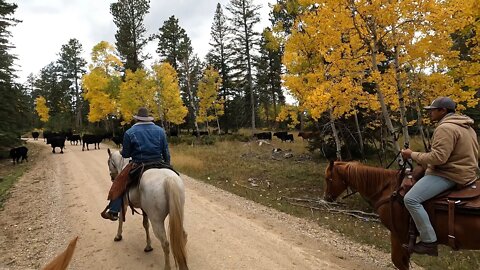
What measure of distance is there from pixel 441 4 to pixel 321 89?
3.90 m

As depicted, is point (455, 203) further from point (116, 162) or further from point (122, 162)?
point (116, 162)

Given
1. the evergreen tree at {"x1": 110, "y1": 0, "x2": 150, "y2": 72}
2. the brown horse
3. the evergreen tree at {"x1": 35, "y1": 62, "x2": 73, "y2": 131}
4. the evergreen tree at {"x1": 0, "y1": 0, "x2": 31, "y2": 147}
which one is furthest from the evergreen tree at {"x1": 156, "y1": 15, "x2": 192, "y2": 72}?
the brown horse

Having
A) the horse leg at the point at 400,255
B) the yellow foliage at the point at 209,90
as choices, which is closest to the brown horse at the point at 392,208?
the horse leg at the point at 400,255

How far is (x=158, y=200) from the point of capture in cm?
547

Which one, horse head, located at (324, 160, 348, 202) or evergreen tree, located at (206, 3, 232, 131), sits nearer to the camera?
horse head, located at (324, 160, 348, 202)

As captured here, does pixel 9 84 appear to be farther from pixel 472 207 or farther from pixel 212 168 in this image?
pixel 472 207

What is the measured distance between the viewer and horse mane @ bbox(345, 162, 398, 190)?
570cm

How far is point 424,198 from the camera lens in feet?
15.6

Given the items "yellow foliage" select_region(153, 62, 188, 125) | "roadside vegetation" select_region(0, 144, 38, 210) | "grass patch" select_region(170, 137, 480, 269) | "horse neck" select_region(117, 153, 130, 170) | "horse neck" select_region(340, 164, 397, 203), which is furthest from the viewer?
"yellow foliage" select_region(153, 62, 188, 125)

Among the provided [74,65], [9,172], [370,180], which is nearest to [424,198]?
[370,180]

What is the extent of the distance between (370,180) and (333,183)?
0.73 m

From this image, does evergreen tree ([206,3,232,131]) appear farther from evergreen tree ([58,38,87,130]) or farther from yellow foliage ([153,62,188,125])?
evergreen tree ([58,38,87,130])

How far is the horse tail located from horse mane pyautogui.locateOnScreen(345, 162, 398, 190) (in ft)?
10.5

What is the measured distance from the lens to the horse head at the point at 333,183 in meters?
6.23
